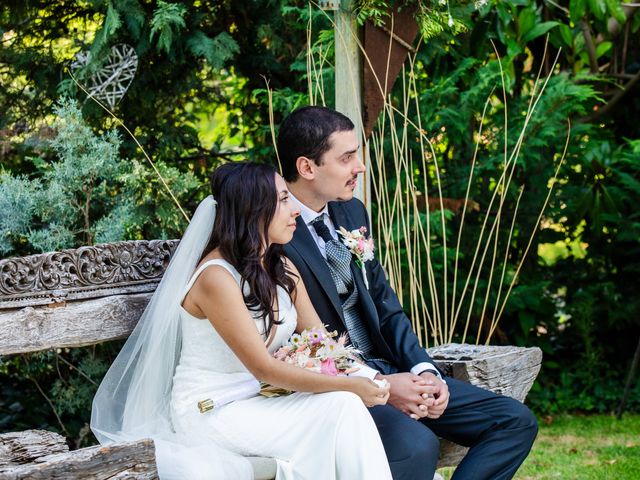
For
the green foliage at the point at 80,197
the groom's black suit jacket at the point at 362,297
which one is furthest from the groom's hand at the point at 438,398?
the green foliage at the point at 80,197

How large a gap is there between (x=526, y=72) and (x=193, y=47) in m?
2.69

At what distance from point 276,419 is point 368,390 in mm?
283

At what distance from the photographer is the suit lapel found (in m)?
3.00

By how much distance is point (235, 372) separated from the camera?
2.72 m

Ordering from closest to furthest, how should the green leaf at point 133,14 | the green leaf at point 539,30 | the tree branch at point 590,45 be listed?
the green leaf at point 133,14 → the green leaf at point 539,30 → the tree branch at point 590,45

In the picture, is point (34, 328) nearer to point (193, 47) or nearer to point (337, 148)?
point (337, 148)

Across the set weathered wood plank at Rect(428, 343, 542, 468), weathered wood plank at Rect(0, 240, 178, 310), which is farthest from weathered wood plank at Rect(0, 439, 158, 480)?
weathered wood plank at Rect(428, 343, 542, 468)

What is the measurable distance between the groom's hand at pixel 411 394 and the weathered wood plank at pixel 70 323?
33.7 inches

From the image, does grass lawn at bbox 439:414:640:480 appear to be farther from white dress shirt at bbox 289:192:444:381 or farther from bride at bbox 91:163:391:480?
bride at bbox 91:163:391:480

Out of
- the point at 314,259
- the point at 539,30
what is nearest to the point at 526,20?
the point at 539,30

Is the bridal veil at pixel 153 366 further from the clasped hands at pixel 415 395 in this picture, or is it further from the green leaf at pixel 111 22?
the green leaf at pixel 111 22

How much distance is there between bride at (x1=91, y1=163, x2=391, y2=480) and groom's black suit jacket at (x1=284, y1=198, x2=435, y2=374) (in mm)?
101

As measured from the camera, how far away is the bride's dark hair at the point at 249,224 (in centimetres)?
268

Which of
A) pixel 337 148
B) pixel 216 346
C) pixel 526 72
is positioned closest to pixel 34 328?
pixel 216 346
